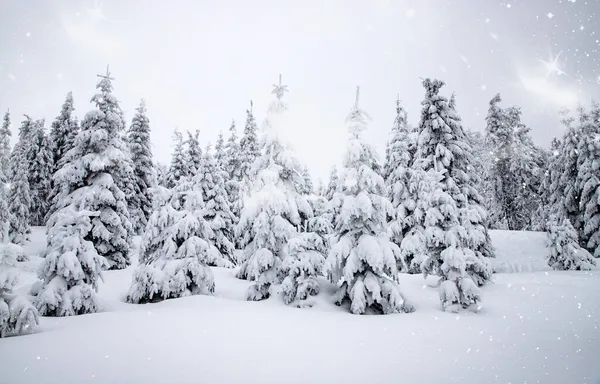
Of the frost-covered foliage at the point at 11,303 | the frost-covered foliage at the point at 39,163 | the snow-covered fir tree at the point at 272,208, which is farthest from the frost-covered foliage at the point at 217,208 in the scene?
the frost-covered foliage at the point at 39,163

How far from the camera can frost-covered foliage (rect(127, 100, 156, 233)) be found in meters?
32.8

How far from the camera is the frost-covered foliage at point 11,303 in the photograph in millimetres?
7639

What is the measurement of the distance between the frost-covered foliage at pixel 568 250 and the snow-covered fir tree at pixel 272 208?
17799 mm

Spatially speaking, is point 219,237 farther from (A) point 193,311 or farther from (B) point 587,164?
(B) point 587,164

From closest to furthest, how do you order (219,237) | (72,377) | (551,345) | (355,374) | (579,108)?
(72,377) → (355,374) → (551,345) → (219,237) → (579,108)

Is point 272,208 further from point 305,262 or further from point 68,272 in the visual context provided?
point 68,272

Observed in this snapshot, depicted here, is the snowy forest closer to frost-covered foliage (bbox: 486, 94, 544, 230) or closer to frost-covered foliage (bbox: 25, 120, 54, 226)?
frost-covered foliage (bbox: 25, 120, 54, 226)

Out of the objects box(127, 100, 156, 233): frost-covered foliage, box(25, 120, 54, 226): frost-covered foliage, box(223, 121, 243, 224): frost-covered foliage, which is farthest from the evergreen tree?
box(223, 121, 243, 224): frost-covered foliage

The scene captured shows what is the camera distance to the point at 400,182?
24.6 metres

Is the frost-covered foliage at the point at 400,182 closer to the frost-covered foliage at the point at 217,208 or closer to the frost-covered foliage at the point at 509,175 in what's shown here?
the frost-covered foliage at the point at 217,208

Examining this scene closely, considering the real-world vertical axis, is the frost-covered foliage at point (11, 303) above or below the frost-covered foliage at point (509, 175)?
below

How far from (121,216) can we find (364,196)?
657 inches

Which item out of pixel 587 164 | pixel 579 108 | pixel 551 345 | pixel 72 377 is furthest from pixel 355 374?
pixel 579 108

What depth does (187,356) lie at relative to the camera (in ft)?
22.7
